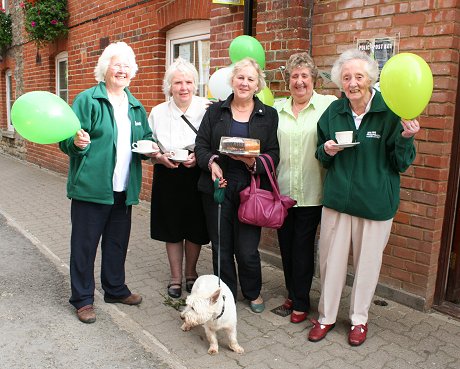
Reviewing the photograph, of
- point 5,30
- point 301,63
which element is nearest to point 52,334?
point 301,63

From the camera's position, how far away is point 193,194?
389 cm

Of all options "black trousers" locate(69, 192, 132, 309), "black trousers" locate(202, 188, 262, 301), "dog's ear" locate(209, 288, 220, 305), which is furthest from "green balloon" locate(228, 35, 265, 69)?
"dog's ear" locate(209, 288, 220, 305)

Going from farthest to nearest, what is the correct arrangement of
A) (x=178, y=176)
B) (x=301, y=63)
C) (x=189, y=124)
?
(x=178, y=176), (x=189, y=124), (x=301, y=63)

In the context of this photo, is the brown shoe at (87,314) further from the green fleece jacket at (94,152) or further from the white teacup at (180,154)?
the white teacup at (180,154)

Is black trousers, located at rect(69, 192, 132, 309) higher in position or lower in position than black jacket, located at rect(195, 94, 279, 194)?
lower

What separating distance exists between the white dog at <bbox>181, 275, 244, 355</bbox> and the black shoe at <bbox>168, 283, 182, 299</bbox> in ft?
3.07

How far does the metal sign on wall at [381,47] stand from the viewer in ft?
12.2

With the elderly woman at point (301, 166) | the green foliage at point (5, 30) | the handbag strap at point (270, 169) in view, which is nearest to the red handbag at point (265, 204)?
the handbag strap at point (270, 169)

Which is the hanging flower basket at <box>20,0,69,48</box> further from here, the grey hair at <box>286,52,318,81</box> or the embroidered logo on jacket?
the embroidered logo on jacket

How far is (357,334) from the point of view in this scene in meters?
3.28

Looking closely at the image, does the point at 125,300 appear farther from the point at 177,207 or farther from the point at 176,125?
the point at 176,125

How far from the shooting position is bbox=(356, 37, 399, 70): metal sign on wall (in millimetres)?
3722

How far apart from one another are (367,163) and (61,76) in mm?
8739

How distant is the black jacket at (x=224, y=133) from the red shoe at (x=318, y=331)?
3.51ft
